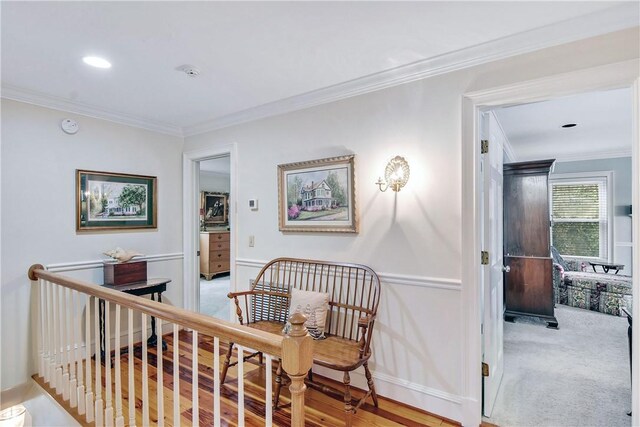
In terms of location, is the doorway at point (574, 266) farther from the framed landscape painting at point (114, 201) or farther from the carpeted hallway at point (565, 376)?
the framed landscape painting at point (114, 201)

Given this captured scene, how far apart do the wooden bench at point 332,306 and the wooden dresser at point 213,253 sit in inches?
166

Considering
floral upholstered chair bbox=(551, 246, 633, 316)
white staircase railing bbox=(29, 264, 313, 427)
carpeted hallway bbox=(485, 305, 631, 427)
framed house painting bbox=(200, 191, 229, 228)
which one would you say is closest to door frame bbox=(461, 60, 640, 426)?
carpeted hallway bbox=(485, 305, 631, 427)

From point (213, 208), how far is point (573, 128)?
22.1ft

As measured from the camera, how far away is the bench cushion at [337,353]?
80.6 inches

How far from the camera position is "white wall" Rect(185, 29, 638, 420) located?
2.11 m

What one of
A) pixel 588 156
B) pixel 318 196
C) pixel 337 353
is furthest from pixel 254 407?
pixel 588 156

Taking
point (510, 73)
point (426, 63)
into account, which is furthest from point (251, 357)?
point (510, 73)

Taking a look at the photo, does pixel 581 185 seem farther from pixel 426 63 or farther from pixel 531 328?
pixel 426 63

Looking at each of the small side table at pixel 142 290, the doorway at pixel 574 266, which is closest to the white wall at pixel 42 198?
the small side table at pixel 142 290

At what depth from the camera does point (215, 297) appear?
548cm

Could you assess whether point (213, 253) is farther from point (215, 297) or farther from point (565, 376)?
point (565, 376)

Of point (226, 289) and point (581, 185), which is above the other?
point (581, 185)

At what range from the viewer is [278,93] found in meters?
2.85

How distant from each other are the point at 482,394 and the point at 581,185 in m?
5.51
